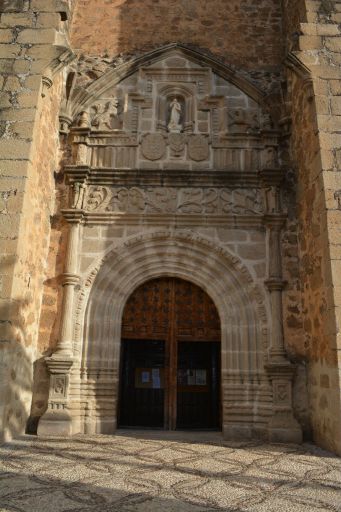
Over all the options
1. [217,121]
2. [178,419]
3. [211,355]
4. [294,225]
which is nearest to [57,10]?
[217,121]

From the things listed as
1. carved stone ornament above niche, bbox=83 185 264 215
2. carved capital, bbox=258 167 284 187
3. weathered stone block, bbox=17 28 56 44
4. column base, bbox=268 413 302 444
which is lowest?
column base, bbox=268 413 302 444

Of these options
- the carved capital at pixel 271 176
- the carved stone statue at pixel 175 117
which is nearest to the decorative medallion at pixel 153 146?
the carved stone statue at pixel 175 117

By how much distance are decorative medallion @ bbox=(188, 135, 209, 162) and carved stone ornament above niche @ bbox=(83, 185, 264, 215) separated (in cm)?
52

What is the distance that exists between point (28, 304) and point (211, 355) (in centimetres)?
283

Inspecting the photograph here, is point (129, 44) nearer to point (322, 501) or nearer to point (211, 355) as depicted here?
point (211, 355)

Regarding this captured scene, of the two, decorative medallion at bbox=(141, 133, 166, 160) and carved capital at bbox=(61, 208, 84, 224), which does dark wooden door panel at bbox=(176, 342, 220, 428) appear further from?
decorative medallion at bbox=(141, 133, 166, 160)

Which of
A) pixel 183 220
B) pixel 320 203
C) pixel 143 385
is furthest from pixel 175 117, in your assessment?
pixel 143 385

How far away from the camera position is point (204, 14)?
7430 mm

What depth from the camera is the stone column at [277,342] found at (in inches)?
198

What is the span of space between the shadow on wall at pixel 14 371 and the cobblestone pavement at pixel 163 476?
0.25 metres

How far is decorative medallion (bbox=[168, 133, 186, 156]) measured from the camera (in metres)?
6.31

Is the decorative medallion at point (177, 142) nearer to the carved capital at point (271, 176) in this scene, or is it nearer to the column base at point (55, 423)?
the carved capital at point (271, 176)

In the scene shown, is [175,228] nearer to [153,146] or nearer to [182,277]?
[182,277]


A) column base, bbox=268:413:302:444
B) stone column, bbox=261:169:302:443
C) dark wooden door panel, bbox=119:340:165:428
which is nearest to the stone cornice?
stone column, bbox=261:169:302:443
